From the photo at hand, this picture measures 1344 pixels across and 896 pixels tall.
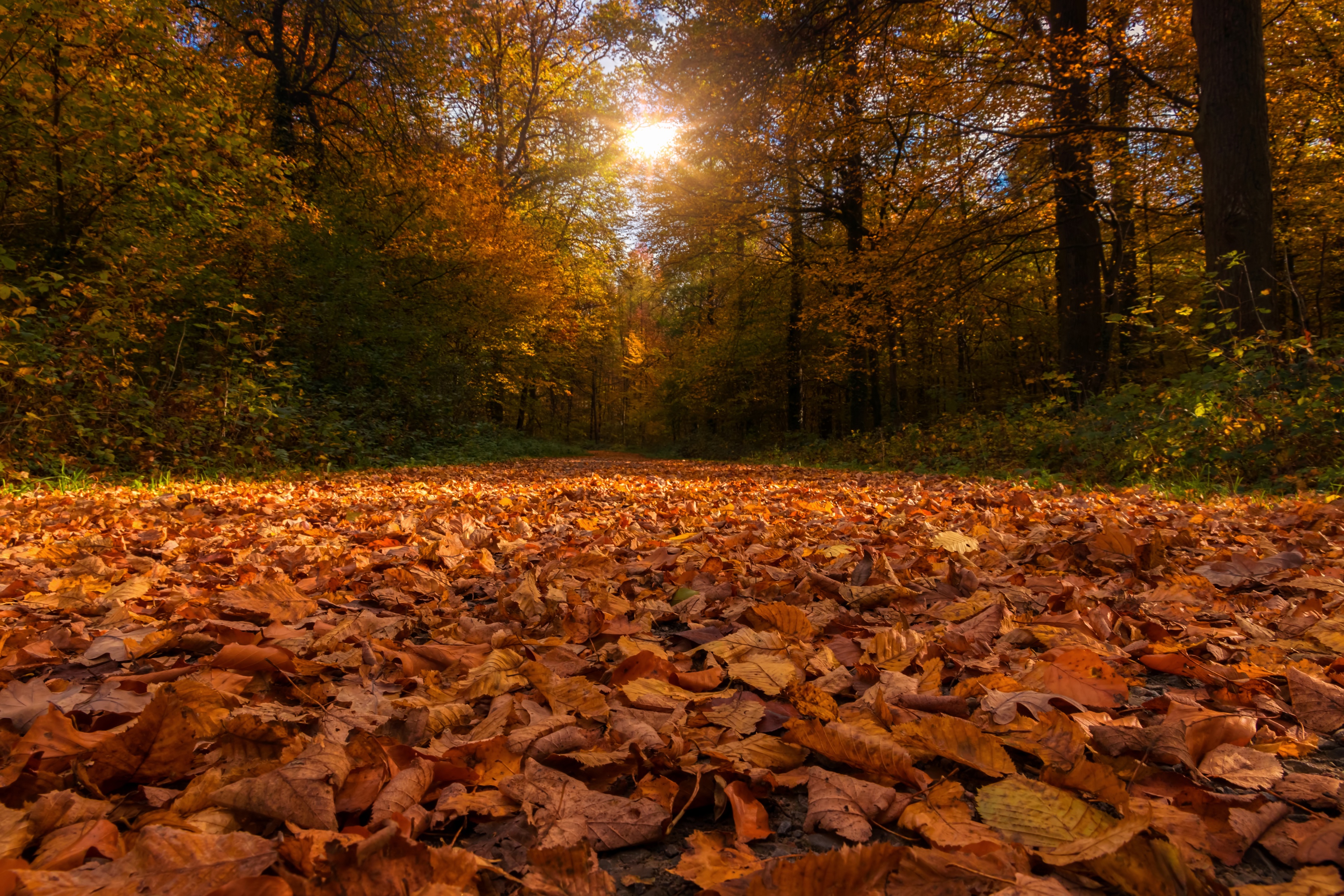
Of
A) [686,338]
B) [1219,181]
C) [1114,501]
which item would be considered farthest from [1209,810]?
[686,338]

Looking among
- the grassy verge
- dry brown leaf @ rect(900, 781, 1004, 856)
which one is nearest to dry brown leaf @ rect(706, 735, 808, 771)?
dry brown leaf @ rect(900, 781, 1004, 856)

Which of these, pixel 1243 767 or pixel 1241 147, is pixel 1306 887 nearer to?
pixel 1243 767

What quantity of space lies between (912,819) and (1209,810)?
0.43 metres

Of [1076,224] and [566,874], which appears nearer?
[566,874]

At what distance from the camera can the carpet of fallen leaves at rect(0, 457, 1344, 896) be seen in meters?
0.80

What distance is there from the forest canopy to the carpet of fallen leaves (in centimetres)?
481

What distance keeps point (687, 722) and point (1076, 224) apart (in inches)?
435

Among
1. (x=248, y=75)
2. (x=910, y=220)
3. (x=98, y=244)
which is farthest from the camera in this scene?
(x=248, y=75)

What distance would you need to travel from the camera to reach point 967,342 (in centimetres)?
1828

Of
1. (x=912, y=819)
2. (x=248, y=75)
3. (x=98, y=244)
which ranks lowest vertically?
(x=912, y=819)

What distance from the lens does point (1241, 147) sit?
639 centimetres

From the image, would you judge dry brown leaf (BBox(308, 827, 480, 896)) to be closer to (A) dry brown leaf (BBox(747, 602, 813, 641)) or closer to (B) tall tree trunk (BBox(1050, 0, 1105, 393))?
(A) dry brown leaf (BBox(747, 602, 813, 641))

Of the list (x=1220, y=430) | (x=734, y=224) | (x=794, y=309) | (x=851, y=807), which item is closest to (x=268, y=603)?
(x=851, y=807)

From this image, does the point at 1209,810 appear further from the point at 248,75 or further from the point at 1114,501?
the point at 248,75
